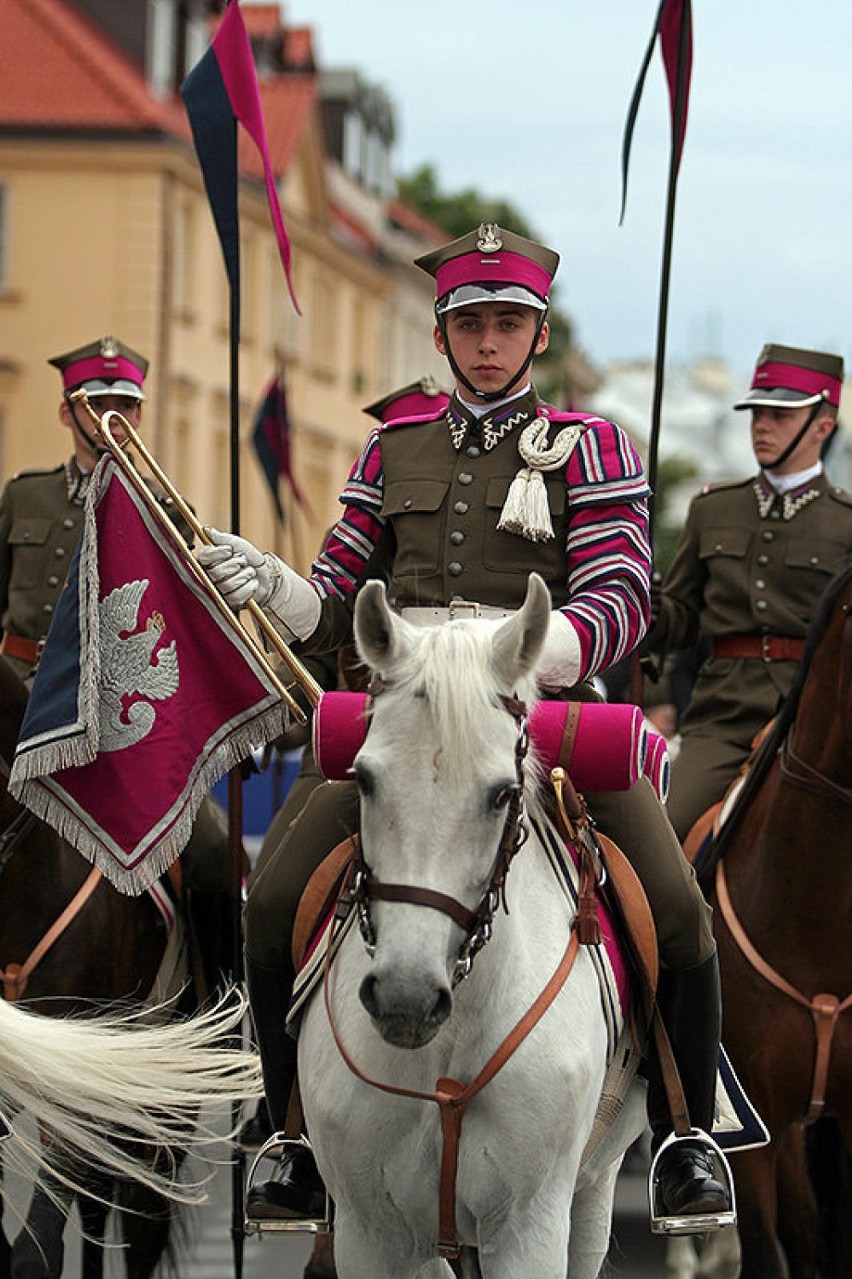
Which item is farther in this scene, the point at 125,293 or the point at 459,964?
the point at 125,293

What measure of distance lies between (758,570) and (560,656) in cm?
376

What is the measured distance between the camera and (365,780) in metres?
5.09

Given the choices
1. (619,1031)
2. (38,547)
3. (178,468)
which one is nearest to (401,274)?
(178,468)

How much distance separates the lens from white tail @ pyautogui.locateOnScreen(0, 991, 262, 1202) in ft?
18.9

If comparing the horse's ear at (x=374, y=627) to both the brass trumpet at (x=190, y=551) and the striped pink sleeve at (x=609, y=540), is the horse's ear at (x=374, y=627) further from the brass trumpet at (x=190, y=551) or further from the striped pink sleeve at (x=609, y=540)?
the striped pink sleeve at (x=609, y=540)

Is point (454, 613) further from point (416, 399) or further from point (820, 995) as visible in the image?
point (416, 399)

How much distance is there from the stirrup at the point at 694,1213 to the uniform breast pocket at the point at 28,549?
385 cm

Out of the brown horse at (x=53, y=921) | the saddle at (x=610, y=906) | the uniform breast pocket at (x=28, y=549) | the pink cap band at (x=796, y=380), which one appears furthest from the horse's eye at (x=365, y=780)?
the pink cap band at (x=796, y=380)

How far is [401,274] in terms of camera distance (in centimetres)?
5638

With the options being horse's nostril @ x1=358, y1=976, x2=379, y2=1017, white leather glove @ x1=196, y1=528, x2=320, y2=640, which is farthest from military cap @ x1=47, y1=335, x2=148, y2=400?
horse's nostril @ x1=358, y1=976, x2=379, y2=1017

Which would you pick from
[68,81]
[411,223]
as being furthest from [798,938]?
[411,223]

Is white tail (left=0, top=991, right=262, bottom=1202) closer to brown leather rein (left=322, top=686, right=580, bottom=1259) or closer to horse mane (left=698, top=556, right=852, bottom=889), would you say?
brown leather rein (left=322, top=686, right=580, bottom=1259)

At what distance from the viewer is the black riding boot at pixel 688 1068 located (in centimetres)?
644

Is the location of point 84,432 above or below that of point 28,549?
above
